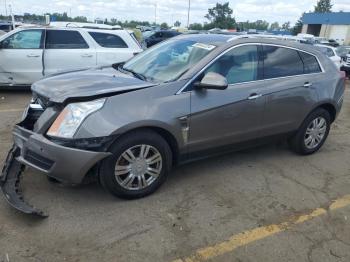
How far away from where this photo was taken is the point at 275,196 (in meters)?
4.17

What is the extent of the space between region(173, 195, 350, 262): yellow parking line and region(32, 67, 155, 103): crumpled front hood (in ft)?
5.42

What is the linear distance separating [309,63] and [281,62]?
1.88 feet

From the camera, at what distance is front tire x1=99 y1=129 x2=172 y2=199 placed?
3607mm

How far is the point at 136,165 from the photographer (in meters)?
3.78

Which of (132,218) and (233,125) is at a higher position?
(233,125)

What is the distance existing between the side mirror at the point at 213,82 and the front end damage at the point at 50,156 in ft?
3.82

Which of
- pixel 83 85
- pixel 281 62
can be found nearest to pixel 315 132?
pixel 281 62

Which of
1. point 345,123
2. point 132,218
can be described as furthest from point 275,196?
point 345,123

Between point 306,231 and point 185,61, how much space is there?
2.15 meters

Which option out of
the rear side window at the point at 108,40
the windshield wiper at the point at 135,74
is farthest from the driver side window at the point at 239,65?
the rear side window at the point at 108,40

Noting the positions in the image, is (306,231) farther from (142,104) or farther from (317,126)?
(317,126)

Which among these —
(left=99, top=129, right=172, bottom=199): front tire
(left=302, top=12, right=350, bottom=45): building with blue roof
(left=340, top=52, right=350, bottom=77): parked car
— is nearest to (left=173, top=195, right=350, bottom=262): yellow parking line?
(left=99, top=129, right=172, bottom=199): front tire

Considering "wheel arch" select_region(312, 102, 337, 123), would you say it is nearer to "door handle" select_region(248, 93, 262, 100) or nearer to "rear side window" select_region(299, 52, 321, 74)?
"rear side window" select_region(299, 52, 321, 74)

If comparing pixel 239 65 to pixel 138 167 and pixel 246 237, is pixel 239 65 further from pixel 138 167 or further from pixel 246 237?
pixel 246 237
